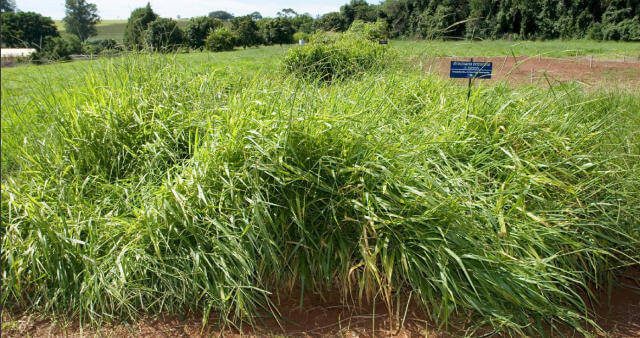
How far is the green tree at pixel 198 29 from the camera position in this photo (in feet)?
20.0

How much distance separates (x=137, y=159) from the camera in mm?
2885

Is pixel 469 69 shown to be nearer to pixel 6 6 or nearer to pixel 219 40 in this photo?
pixel 6 6

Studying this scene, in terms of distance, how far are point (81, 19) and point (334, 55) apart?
3.64 m

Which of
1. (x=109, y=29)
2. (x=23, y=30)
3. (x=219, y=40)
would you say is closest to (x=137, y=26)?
(x=23, y=30)

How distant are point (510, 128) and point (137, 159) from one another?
2473 mm

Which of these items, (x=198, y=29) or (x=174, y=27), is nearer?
(x=174, y=27)

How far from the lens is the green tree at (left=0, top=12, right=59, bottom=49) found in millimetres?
3528

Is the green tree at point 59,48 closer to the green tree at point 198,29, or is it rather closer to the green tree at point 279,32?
the green tree at point 198,29

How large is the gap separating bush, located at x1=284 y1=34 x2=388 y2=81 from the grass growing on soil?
2.31 metres

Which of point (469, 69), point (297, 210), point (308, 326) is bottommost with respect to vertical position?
point (308, 326)

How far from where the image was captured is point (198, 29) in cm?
708

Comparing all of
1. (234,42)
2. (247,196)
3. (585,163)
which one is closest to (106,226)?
(247,196)

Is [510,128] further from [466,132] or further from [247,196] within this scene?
[247,196]

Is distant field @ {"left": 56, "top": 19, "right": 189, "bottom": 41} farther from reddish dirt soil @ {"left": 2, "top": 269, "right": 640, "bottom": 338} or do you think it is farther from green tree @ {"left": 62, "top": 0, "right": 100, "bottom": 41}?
reddish dirt soil @ {"left": 2, "top": 269, "right": 640, "bottom": 338}
